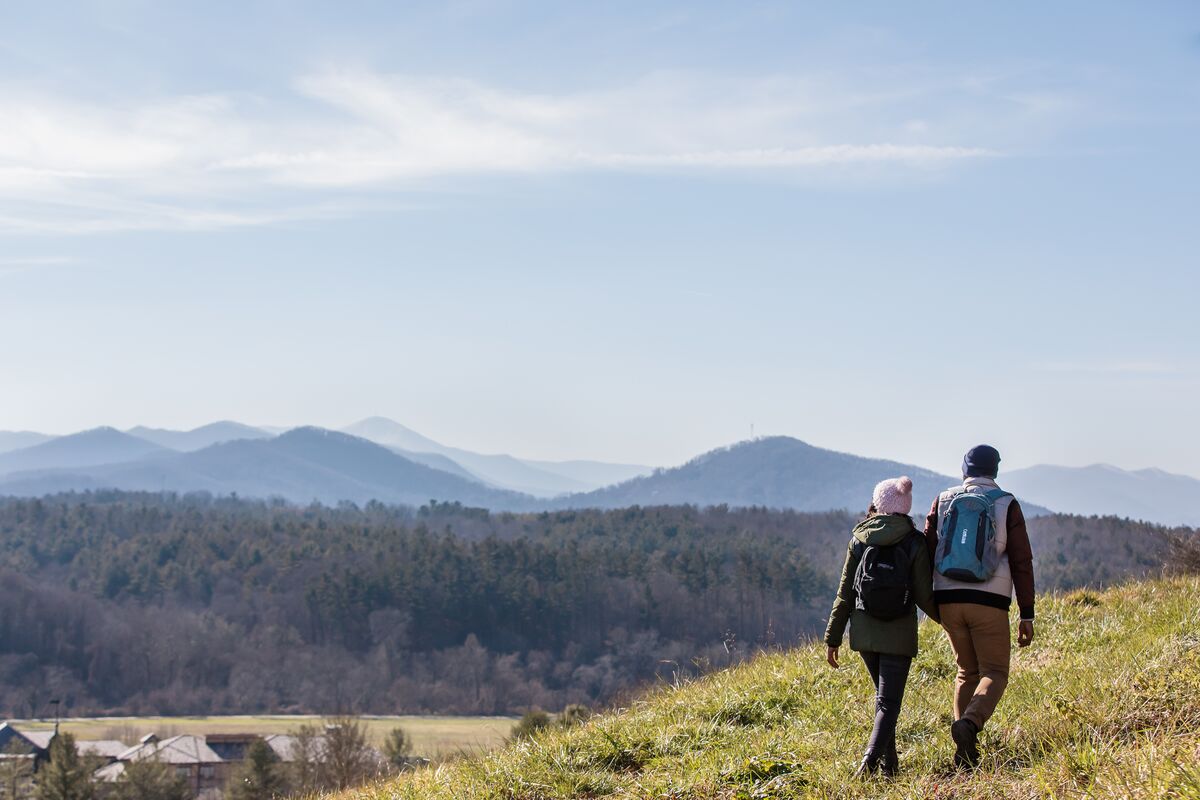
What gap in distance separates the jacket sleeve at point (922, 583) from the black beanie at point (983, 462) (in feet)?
1.84

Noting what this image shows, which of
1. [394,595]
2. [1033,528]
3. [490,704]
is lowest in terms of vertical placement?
[490,704]

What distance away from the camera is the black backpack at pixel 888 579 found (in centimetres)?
611

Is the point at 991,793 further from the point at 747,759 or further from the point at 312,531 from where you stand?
the point at 312,531

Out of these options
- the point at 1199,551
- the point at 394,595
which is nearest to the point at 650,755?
the point at 1199,551

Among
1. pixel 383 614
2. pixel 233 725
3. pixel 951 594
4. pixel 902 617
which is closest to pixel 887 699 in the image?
pixel 902 617

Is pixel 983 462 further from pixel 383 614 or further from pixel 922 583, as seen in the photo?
pixel 383 614

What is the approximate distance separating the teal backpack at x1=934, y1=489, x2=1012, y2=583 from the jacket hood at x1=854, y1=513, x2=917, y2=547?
21cm

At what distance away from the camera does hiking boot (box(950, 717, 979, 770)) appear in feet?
19.5

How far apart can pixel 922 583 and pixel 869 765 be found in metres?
1.01

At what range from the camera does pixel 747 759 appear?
648 centimetres

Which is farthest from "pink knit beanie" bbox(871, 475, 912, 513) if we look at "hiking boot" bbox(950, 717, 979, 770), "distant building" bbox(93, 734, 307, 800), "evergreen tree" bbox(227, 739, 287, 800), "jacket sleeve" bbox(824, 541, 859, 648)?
"distant building" bbox(93, 734, 307, 800)

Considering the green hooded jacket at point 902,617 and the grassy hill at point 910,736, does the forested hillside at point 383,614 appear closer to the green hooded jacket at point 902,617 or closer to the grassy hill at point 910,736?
the grassy hill at point 910,736

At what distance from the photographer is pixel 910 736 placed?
6.76m

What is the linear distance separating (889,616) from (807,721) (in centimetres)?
160
